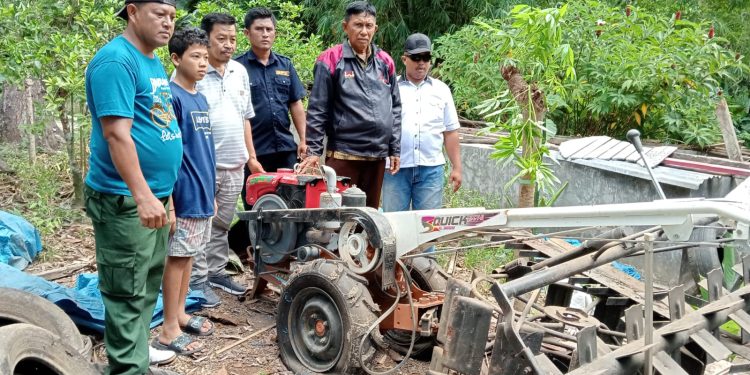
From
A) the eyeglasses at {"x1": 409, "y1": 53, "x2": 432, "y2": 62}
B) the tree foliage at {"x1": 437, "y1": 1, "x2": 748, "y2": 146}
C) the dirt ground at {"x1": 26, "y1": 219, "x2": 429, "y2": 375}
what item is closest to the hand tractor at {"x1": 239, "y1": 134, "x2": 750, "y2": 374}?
the dirt ground at {"x1": 26, "y1": 219, "x2": 429, "y2": 375}

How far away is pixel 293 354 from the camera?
4781 millimetres

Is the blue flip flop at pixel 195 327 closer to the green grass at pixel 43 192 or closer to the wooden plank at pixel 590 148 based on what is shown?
the green grass at pixel 43 192

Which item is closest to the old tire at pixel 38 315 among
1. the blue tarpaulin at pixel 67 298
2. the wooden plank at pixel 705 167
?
the blue tarpaulin at pixel 67 298

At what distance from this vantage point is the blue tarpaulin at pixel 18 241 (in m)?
6.18

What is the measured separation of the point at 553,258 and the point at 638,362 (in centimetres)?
102

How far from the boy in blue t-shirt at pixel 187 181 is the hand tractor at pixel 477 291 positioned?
538 mm

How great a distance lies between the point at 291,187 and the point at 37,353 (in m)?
2.21

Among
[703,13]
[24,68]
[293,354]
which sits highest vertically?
[703,13]

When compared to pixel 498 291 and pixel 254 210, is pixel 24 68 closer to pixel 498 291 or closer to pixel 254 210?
pixel 254 210

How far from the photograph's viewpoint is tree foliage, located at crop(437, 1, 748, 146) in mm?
8625

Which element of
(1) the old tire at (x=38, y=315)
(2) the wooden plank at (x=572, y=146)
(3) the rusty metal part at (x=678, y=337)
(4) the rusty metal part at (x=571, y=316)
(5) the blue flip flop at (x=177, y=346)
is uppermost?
(2) the wooden plank at (x=572, y=146)

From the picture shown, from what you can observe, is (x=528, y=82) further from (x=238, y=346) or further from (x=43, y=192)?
(x=43, y=192)

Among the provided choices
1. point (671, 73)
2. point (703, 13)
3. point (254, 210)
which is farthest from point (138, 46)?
point (703, 13)

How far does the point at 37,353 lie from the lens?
3623 mm
